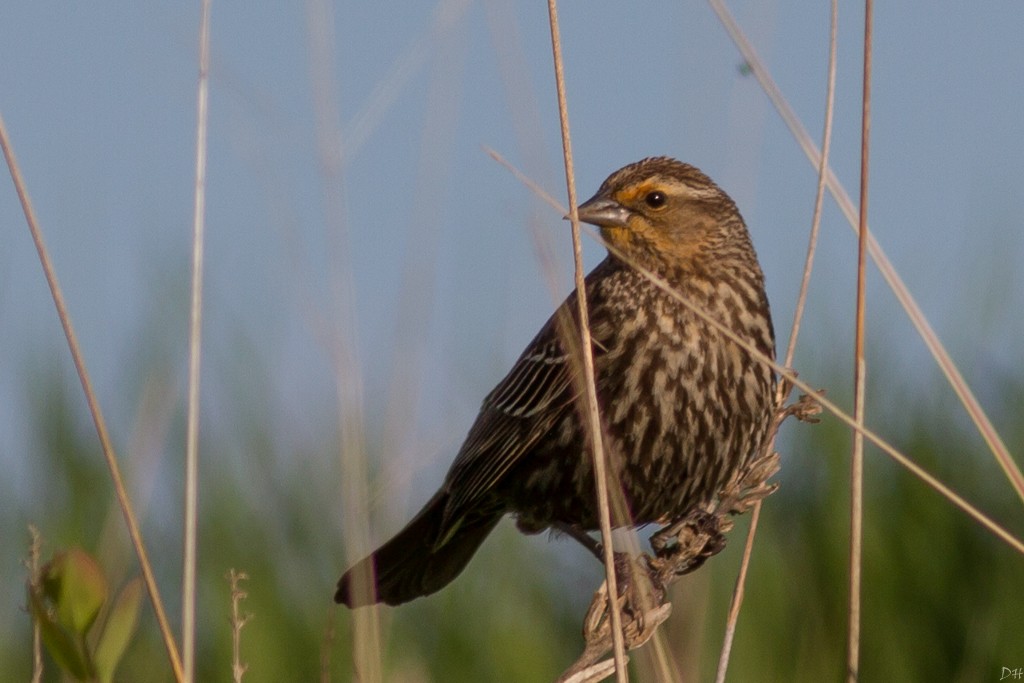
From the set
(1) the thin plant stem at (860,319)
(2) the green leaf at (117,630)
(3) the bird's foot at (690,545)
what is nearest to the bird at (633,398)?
(3) the bird's foot at (690,545)

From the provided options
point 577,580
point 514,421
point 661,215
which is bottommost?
point 577,580

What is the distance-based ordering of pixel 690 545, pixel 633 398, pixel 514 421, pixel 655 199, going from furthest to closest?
pixel 514 421 → pixel 655 199 → pixel 633 398 → pixel 690 545

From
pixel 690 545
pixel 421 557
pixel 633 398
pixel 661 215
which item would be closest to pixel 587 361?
pixel 690 545

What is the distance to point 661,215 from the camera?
3.50 metres

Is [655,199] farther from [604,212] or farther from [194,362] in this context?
[194,362]

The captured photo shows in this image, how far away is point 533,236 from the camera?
2.38 meters

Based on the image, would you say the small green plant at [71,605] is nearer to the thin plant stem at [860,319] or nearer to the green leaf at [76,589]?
the green leaf at [76,589]

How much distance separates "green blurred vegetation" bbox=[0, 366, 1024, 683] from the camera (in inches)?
144

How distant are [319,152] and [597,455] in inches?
26.2

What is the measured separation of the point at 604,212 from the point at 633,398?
408mm

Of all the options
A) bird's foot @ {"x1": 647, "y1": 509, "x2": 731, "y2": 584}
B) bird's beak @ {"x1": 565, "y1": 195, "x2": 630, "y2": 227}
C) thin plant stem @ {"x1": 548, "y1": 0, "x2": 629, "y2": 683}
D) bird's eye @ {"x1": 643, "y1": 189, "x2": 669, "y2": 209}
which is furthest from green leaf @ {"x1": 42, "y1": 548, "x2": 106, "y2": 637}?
bird's eye @ {"x1": 643, "y1": 189, "x2": 669, "y2": 209}

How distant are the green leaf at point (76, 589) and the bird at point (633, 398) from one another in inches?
70.4

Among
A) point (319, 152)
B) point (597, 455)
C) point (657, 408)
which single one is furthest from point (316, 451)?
point (597, 455)

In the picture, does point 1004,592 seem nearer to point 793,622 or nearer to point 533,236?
point 793,622
